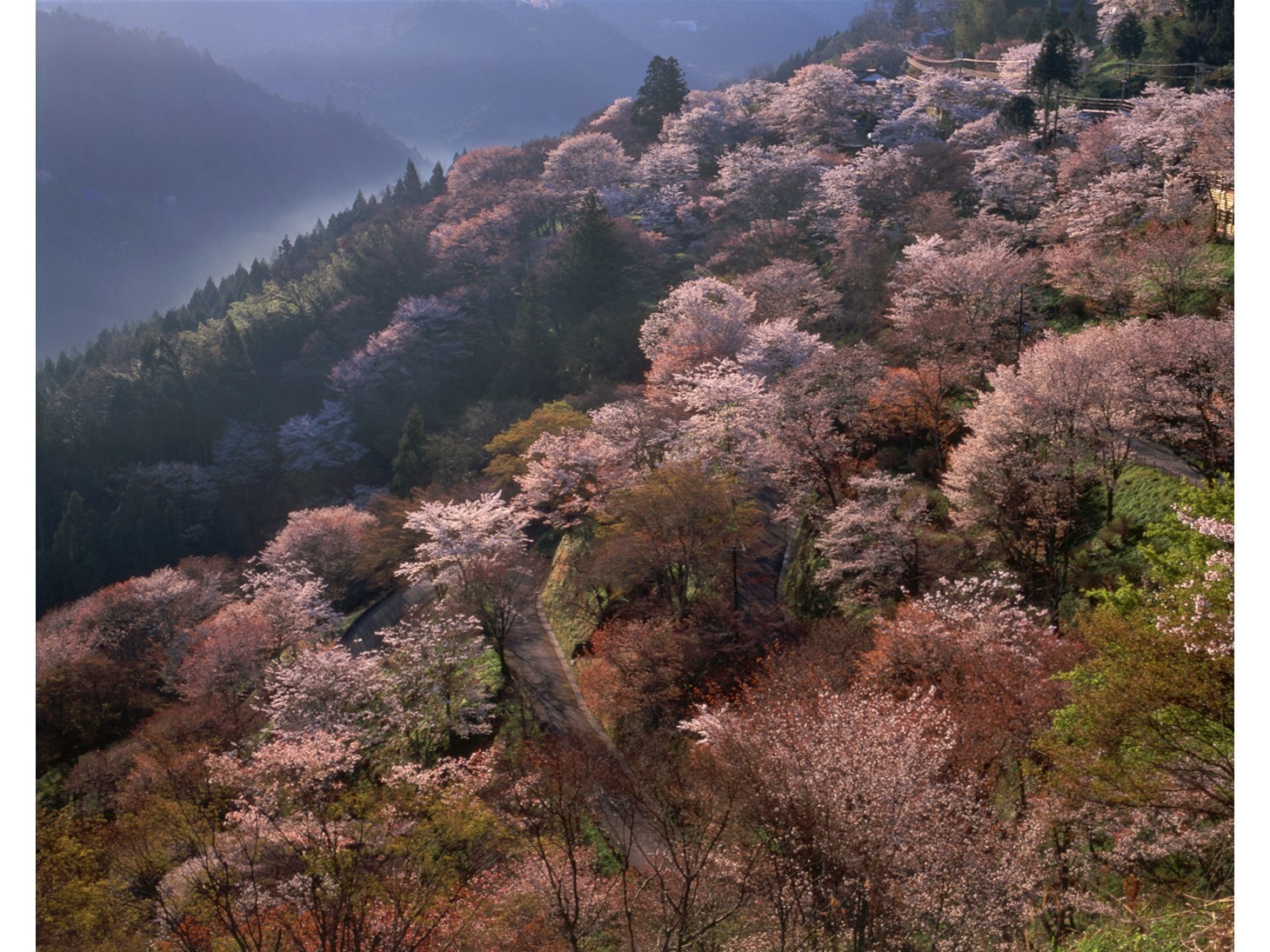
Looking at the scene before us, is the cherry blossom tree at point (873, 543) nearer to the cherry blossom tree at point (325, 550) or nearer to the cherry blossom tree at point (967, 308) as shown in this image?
the cherry blossom tree at point (967, 308)

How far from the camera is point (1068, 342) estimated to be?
73.9ft

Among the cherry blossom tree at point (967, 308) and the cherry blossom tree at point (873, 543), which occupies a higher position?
the cherry blossom tree at point (967, 308)

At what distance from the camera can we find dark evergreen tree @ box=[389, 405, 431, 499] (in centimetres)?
4825

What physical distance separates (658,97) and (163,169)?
14144 cm

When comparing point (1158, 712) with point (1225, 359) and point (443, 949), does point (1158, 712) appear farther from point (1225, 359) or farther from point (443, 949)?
point (1225, 359)

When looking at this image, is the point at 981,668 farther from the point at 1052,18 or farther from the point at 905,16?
the point at 905,16

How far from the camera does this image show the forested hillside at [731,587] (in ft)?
40.5

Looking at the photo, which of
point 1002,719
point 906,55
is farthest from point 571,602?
point 906,55

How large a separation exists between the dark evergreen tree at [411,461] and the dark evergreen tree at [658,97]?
136 ft

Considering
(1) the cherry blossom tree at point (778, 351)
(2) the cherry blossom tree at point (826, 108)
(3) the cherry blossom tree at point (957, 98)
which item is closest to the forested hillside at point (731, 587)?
(1) the cherry blossom tree at point (778, 351)

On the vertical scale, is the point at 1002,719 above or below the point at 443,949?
above

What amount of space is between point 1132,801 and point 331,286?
71794mm

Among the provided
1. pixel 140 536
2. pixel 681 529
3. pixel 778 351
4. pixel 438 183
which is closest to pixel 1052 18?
pixel 778 351

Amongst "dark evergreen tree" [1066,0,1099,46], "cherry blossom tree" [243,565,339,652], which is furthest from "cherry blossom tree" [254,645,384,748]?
"dark evergreen tree" [1066,0,1099,46]
